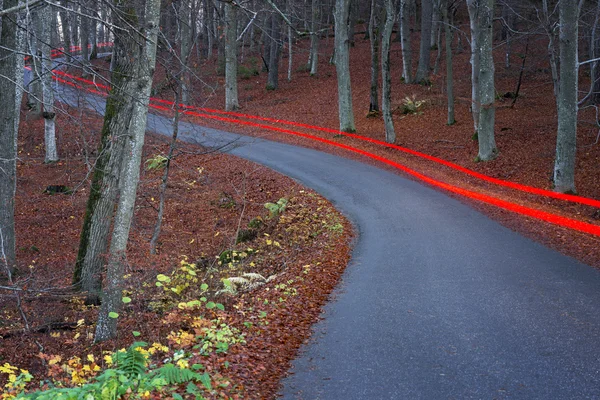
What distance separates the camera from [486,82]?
1970 centimetres

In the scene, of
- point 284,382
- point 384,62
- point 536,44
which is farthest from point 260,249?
point 536,44

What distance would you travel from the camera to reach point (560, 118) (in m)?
15.7

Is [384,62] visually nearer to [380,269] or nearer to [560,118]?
[560,118]

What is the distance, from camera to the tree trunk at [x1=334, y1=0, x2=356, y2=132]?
2502 cm

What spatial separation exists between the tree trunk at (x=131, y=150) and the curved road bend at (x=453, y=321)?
330cm

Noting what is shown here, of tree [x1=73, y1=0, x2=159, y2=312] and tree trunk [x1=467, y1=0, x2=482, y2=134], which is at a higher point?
tree trunk [x1=467, y1=0, x2=482, y2=134]

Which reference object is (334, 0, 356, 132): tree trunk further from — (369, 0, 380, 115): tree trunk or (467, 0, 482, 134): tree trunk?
(467, 0, 482, 134): tree trunk

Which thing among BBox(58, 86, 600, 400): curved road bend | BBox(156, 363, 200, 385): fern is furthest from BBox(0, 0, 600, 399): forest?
BBox(58, 86, 600, 400): curved road bend

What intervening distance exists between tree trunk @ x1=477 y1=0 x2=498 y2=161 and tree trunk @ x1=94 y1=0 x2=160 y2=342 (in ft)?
46.2

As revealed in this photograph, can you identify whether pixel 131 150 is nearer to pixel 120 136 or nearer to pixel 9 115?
pixel 120 136

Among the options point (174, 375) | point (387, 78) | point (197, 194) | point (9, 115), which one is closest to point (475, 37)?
point (387, 78)

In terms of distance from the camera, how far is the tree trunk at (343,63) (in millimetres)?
25016

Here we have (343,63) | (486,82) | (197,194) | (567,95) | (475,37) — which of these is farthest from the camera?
(343,63)

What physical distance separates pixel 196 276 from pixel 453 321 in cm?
589
